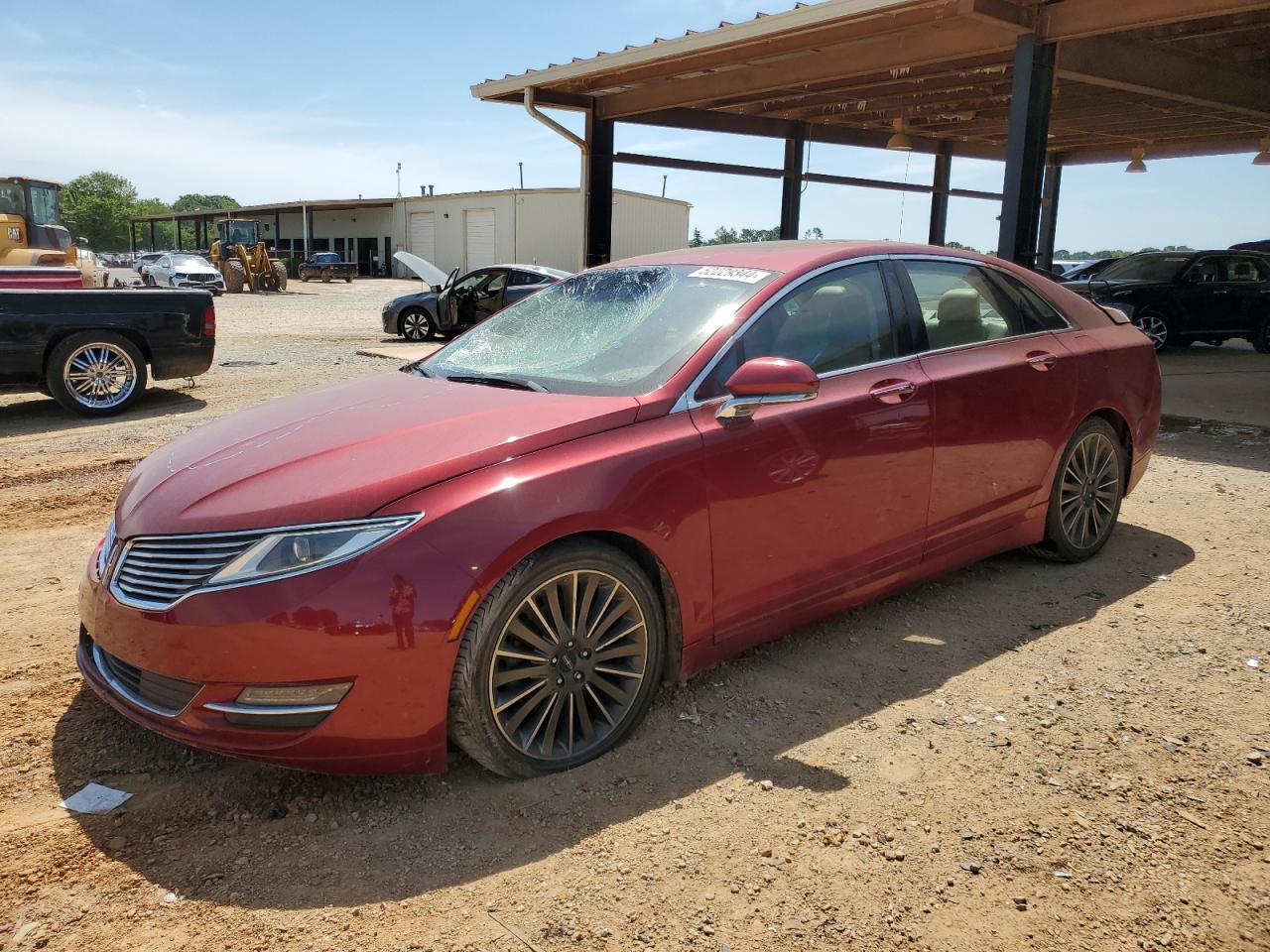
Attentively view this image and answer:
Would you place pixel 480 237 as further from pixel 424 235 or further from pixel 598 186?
pixel 598 186

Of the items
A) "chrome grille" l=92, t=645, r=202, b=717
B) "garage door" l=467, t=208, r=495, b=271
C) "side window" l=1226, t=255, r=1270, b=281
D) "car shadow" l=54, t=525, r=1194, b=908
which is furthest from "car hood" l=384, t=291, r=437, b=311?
"garage door" l=467, t=208, r=495, b=271

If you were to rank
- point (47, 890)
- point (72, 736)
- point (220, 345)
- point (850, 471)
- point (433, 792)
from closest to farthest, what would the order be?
point (47, 890)
point (433, 792)
point (72, 736)
point (850, 471)
point (220, 345)

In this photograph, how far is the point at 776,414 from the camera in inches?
129

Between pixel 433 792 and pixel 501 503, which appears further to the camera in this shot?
pixel 433 792

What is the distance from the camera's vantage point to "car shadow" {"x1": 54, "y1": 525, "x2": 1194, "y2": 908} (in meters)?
2.46

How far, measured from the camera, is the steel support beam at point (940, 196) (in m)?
18.8

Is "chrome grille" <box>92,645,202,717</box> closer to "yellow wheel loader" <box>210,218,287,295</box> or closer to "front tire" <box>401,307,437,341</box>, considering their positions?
"front tire" <box>401,307,437,341</box>

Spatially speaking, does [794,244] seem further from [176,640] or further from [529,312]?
[176,640]

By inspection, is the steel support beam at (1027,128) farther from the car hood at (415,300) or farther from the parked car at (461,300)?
the car hood at (415,300)

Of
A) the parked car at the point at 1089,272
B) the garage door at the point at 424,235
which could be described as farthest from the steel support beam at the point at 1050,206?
the garage door at the point at 424,235

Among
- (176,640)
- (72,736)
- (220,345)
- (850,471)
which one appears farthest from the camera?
(220,345)

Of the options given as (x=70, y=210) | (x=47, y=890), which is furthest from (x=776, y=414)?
(x=70, y=210)

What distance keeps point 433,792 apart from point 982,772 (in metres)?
1.66

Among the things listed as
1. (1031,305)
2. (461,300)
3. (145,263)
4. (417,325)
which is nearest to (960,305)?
(1031,305)
